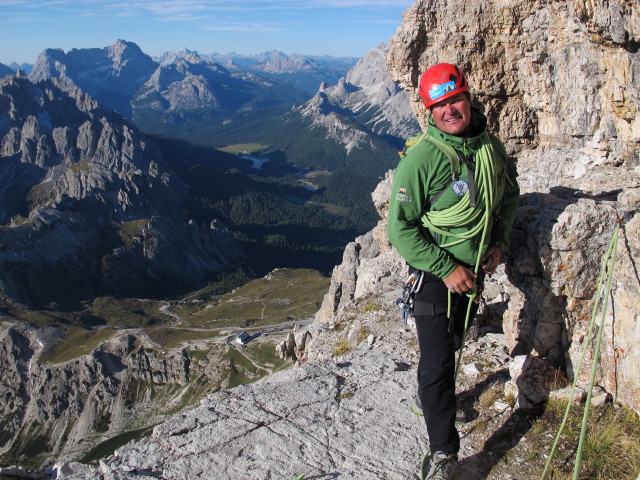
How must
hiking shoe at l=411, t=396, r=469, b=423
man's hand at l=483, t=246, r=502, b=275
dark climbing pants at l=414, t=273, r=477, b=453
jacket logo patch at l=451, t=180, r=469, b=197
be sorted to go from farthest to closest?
1. hiking shoe at l=411, t=396, r=469, b=423
2. man's hand at l=483, t=246, r=502, b=275
3. dark climbing pants at l=414, t=273, r=477, b=453
4. jacket logo patch at l=451, t=180, r=469, b=197

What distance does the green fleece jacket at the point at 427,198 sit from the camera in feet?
21.5

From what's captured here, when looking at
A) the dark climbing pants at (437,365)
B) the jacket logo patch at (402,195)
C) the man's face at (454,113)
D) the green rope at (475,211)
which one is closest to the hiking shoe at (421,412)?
the dark climbing pants at (437,365)

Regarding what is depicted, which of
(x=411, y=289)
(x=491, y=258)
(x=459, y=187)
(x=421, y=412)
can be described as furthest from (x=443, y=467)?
(x=459, y=187)

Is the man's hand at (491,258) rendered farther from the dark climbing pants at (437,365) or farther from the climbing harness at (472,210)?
the dark climbing pants at (437,365)

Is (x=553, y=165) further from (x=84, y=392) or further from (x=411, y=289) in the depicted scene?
(x=84, y=392)

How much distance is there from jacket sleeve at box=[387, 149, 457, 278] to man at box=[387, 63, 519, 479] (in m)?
0.01

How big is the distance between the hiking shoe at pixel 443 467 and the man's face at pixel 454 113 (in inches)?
180

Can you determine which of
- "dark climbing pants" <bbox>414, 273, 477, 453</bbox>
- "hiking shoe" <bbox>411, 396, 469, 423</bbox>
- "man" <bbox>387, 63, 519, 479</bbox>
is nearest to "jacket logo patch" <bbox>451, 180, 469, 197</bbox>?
"man" <bbox>387, 63, 519, 479</bbox>

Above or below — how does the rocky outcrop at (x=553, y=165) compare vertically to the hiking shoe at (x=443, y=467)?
above

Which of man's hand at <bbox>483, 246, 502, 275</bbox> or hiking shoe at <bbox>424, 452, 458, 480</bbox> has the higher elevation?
man's hand at <bbox>483, 246, 502, 275</bbox>

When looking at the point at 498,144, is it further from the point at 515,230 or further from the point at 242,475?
the point at 242,475

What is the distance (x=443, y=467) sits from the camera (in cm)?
665

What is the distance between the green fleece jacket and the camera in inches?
258

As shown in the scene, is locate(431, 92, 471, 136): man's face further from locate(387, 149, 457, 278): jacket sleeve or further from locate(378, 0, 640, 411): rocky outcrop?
locate(378, 0, 640, 411): rocky outcrop
